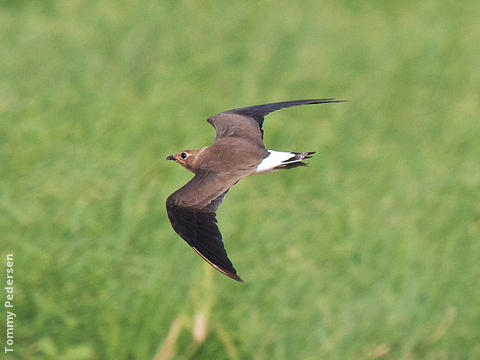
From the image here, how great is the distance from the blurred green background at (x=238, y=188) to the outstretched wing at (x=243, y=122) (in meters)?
1.82

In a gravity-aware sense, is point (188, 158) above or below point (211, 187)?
above

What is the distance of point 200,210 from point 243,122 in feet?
2.55

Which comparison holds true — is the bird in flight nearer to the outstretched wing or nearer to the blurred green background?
the outstretched wing

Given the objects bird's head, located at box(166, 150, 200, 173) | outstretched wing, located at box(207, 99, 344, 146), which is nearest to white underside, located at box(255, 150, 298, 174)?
bird's head, located at box(166, 150, 200, 173)

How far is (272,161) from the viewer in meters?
2.59

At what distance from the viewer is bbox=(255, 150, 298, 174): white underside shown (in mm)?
2503

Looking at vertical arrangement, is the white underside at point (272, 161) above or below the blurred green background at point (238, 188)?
below

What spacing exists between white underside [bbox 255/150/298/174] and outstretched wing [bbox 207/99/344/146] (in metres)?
0.39

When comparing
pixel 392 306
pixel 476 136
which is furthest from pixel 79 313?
pixel 476 136

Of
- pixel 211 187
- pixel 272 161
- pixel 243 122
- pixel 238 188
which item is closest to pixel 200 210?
pixel 211 187

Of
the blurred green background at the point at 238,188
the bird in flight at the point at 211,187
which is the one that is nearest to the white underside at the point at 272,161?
the bird in flight at the point at 211,187

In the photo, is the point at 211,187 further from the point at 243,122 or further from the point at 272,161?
the point at 243,122

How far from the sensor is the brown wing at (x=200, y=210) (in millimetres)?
2479

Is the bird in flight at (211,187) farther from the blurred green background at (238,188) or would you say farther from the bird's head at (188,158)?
the blurred green background at (238,188)
